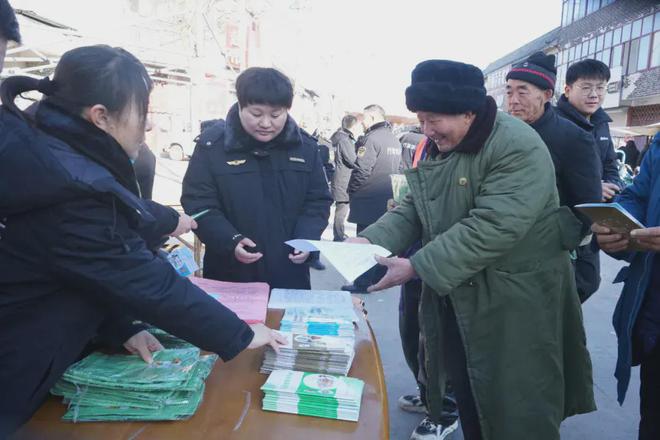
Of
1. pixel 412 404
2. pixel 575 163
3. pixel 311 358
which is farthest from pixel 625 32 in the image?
pixel 311 358

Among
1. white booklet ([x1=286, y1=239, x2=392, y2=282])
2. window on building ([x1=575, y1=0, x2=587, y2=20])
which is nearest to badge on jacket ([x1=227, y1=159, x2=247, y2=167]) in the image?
white booklet ([x1=286, y1=239, x2=392, y2=282])

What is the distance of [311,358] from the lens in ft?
4.24

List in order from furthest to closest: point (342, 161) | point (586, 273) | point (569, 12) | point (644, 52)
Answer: point (569, 12) → point (644, 52) → point (342, 161) → point (586, 273)

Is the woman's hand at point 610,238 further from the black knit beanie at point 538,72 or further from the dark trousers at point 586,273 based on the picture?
the black knit beanie at point 538,72

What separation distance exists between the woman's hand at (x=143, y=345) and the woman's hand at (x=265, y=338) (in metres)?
0.26

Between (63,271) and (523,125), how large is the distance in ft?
4.78

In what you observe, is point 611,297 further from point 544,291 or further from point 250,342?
point 250,342

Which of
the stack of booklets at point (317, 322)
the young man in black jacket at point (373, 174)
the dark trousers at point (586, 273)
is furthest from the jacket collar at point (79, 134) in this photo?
the young man in black jacket at point (373, 174)

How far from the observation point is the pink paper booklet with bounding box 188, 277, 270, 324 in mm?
1531

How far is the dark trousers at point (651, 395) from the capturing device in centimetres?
169

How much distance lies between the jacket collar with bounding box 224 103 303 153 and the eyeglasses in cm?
181

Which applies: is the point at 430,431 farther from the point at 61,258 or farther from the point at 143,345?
the point at 61,258

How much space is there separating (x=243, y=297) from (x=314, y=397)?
0.66m

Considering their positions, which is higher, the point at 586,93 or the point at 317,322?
the point at 586,93
